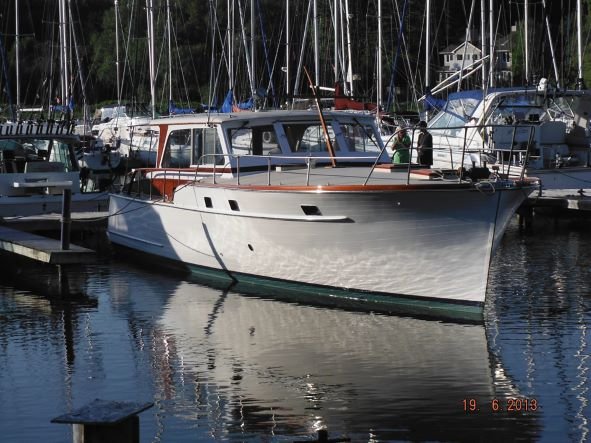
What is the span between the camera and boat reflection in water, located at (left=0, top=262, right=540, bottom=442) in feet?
37.8

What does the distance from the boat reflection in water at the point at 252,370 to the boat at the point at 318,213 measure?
0.54 m

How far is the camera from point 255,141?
19.8 meters

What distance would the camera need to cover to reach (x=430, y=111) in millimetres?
36781

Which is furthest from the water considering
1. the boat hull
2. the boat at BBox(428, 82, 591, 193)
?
the boat at BBox(428, 82, 591, 193)

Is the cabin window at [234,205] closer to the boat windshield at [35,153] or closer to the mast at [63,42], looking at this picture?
the boat windshield at [35,153]

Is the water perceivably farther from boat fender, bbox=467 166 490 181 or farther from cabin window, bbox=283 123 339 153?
cabin window, bbox=283 123 339 153

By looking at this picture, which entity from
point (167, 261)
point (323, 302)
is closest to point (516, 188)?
point (323, 302)

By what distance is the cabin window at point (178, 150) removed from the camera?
20.7 m

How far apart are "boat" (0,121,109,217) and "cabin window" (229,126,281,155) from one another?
5.05 m

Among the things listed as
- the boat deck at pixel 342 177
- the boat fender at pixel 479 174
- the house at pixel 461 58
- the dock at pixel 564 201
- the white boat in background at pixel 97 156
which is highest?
the house at pixel 461 58

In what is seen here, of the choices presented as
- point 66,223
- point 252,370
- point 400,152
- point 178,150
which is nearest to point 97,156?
point 178,150

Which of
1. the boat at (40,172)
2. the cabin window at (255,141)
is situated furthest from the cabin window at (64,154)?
the cabin window at (255,141)

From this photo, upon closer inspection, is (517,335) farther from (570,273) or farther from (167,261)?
(167,261)

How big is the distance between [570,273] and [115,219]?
8.53m
